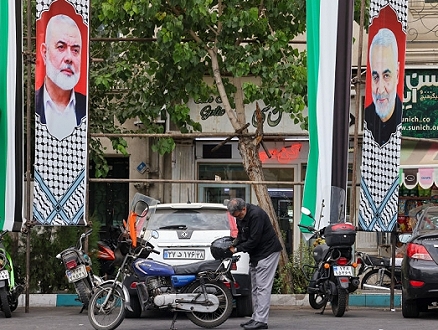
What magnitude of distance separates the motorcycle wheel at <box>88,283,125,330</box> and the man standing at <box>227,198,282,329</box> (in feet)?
4.60

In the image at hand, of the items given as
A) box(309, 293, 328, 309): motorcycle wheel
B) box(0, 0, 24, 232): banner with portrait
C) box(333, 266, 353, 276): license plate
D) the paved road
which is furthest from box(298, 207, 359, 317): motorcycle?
box(0, 0, 24, 232): banner with portrait

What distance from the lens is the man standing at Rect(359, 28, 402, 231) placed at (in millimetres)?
14000

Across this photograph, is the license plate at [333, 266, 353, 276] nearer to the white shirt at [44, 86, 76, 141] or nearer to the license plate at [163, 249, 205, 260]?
the license plate at [163, 249, 205, 260]

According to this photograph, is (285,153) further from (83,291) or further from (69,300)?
(83,291)

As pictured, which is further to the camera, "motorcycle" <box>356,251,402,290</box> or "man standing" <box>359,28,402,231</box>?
"motorcycle" <box>356,251,402,290</box>

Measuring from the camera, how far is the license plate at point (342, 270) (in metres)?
12.7

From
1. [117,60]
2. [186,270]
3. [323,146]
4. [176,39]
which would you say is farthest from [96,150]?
[186,270]

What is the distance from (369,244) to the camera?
2142 centimetres

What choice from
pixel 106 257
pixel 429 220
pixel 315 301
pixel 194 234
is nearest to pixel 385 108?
pixel 429 220

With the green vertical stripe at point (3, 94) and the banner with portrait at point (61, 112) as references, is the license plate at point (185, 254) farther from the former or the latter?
the green vertical stripe at point (3, 94)

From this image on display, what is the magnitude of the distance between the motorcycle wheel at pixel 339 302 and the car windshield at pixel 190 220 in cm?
162

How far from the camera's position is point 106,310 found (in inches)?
434

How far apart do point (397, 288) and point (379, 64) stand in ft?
12.1

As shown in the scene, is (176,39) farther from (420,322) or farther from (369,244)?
(369,244)
